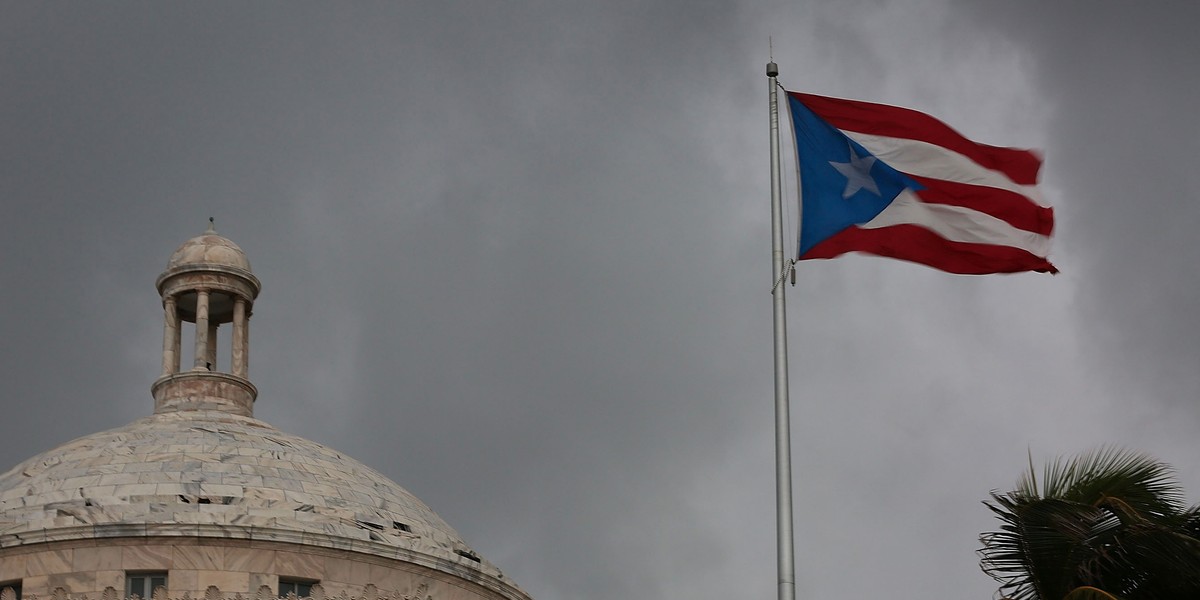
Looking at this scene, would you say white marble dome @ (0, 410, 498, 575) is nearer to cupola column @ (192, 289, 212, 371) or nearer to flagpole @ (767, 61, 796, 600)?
cupola column @ (192, 289, 212, 371)

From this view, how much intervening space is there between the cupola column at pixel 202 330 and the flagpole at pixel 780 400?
2980 cm

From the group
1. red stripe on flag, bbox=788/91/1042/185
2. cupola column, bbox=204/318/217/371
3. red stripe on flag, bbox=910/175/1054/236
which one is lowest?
red stripe on flag, bbox=910/175/1054/236

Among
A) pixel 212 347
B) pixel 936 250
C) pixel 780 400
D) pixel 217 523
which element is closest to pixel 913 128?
pixel 936 250

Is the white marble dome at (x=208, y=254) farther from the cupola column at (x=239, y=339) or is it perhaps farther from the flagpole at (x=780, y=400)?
the flagpole at (x=780, y=400)

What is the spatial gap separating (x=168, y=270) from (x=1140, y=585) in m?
38.0

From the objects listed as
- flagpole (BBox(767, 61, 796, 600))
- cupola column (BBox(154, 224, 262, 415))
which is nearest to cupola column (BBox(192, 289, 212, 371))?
cupola column (BBox(154, 224, 262, 415))

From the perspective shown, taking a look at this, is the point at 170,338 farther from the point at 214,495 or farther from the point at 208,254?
Result: the point at 214,495

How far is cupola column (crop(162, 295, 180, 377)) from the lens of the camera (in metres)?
72.2

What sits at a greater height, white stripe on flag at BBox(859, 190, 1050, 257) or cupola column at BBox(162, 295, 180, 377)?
cupola column at BBox(162, 295, 180, 377)

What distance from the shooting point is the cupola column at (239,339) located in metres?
72.4

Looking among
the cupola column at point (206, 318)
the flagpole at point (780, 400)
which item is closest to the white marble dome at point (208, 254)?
the cupola column at point (206, 318)

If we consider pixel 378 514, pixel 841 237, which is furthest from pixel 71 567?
pixel 841 237

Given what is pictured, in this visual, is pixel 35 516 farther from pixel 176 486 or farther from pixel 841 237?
pixel 841 237

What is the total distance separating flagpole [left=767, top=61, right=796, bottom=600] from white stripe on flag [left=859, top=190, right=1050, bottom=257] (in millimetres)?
2162
